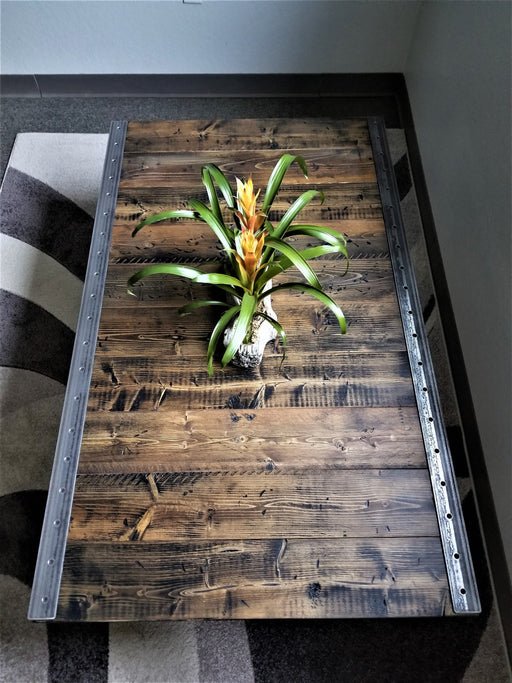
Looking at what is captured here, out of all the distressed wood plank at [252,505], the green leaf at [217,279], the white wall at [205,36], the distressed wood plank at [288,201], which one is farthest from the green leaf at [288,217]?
the white wall at [205,36]

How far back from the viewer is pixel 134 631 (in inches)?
54.3

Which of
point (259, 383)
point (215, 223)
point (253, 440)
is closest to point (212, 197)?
point (215, 223)

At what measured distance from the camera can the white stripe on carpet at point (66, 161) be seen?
207cm

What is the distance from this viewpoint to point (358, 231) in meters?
1.55

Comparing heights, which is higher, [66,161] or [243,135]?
[66,161]

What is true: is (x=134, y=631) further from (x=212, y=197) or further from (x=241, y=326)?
(x=212, y=197)

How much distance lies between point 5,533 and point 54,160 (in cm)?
124

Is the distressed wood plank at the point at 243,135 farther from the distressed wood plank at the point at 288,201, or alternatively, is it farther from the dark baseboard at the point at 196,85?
the dark baseboard at the point at 196,85

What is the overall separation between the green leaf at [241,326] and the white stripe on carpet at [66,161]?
39.6 inches

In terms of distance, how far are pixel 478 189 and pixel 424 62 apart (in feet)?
2.20

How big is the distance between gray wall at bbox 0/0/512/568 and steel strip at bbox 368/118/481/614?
0.23 metres

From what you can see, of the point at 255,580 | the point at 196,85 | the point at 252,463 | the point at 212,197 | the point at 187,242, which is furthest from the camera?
the point at 196,85

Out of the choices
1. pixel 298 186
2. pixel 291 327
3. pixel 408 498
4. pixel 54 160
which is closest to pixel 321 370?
pixel 291 327

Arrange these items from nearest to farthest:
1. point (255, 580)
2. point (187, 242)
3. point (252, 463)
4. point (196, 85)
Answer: point (255, 580)
point (252, 463)
point (187, 242)
point (196, 85)
